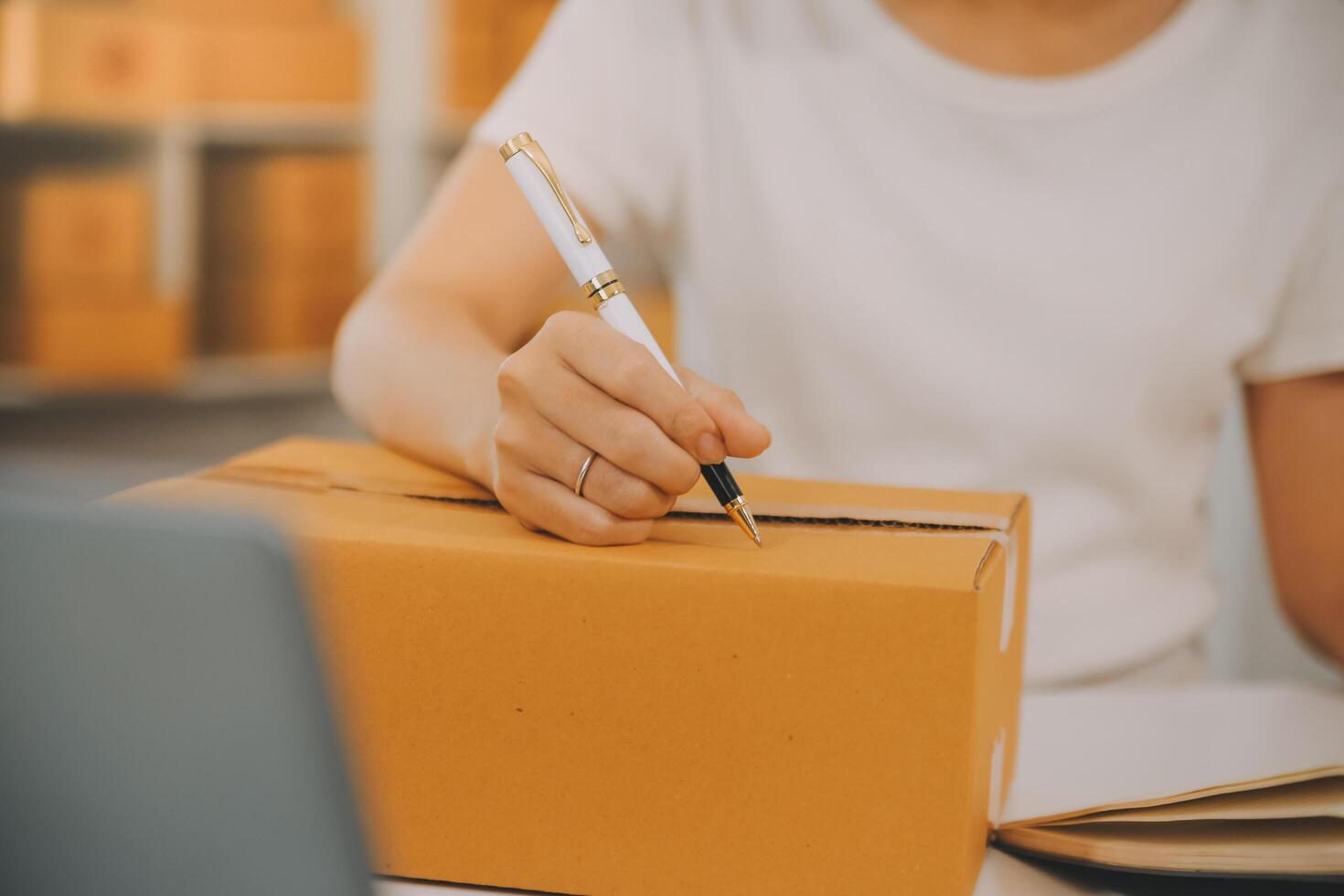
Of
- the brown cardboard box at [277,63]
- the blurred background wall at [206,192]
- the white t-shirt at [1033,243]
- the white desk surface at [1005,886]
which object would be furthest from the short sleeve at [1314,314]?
the brown cardboard box at [277,63]

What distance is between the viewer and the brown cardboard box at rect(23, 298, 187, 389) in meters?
2.55

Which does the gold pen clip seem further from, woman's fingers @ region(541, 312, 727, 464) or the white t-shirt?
the white t-shirt

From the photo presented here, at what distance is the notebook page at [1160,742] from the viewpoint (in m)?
0.58

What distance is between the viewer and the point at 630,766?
50 centimetres

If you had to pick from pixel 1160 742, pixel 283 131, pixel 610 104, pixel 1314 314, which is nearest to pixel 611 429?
pixel 1160 742

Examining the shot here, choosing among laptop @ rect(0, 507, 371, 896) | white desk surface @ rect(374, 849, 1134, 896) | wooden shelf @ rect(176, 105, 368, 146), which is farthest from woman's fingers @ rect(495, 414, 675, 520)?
wooden shelf @ rect(176, 105, 368, 146)

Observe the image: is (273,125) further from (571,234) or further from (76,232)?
(571,234)

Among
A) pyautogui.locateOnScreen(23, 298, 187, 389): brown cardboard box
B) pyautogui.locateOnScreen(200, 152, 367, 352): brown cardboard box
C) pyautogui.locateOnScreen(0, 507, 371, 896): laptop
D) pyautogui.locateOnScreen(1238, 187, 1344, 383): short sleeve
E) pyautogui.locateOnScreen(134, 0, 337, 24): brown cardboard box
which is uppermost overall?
pyautogui.locateOnScreen(134, 0, 337, 24): brown cardboard box

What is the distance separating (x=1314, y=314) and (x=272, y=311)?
2.38 metres

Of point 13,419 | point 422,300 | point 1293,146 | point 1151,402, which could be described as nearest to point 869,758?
point 422,300

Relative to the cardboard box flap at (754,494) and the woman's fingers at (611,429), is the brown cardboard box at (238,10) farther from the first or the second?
the woman's fingers at (611,429)

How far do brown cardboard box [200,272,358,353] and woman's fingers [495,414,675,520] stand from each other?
247 cm

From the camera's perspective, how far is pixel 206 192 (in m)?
3.01

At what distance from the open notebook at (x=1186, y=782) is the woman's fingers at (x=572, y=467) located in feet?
0.62
